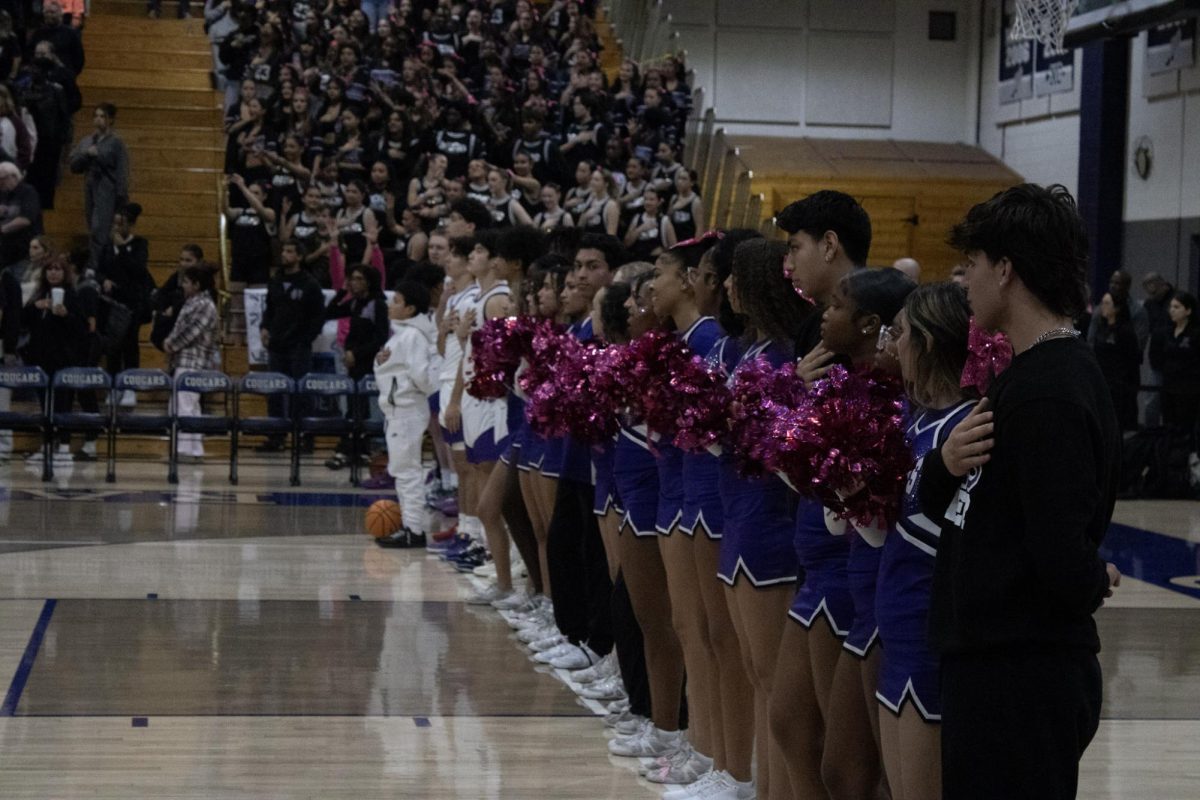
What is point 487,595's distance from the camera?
28.9 ft

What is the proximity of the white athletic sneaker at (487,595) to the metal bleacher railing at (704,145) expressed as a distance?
8.39 m

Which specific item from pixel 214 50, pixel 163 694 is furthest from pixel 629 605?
pixel 214 50

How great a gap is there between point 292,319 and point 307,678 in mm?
8360

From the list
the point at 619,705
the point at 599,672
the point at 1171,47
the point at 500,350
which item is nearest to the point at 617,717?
the point at 619,705

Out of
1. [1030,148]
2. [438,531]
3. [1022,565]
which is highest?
[1030,148]

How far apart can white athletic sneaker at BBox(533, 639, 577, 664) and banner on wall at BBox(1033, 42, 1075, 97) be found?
15804 millimetres

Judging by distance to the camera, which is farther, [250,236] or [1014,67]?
[1014,67]

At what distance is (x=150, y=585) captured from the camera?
920 cm

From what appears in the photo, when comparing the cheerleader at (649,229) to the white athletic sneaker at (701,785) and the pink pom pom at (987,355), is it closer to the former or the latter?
the white athletic sneaker at (701,785)

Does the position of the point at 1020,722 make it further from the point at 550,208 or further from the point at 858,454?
the point at 550,208

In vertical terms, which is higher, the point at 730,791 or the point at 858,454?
the point at 858,454

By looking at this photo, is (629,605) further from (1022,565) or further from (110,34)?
(110,34)

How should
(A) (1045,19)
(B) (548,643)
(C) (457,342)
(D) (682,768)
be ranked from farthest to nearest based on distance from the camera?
(A) (1045,19) → (C) (457,342) → (B) (548,643) → (D) (682,768)

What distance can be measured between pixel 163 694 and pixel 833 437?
399 cm
